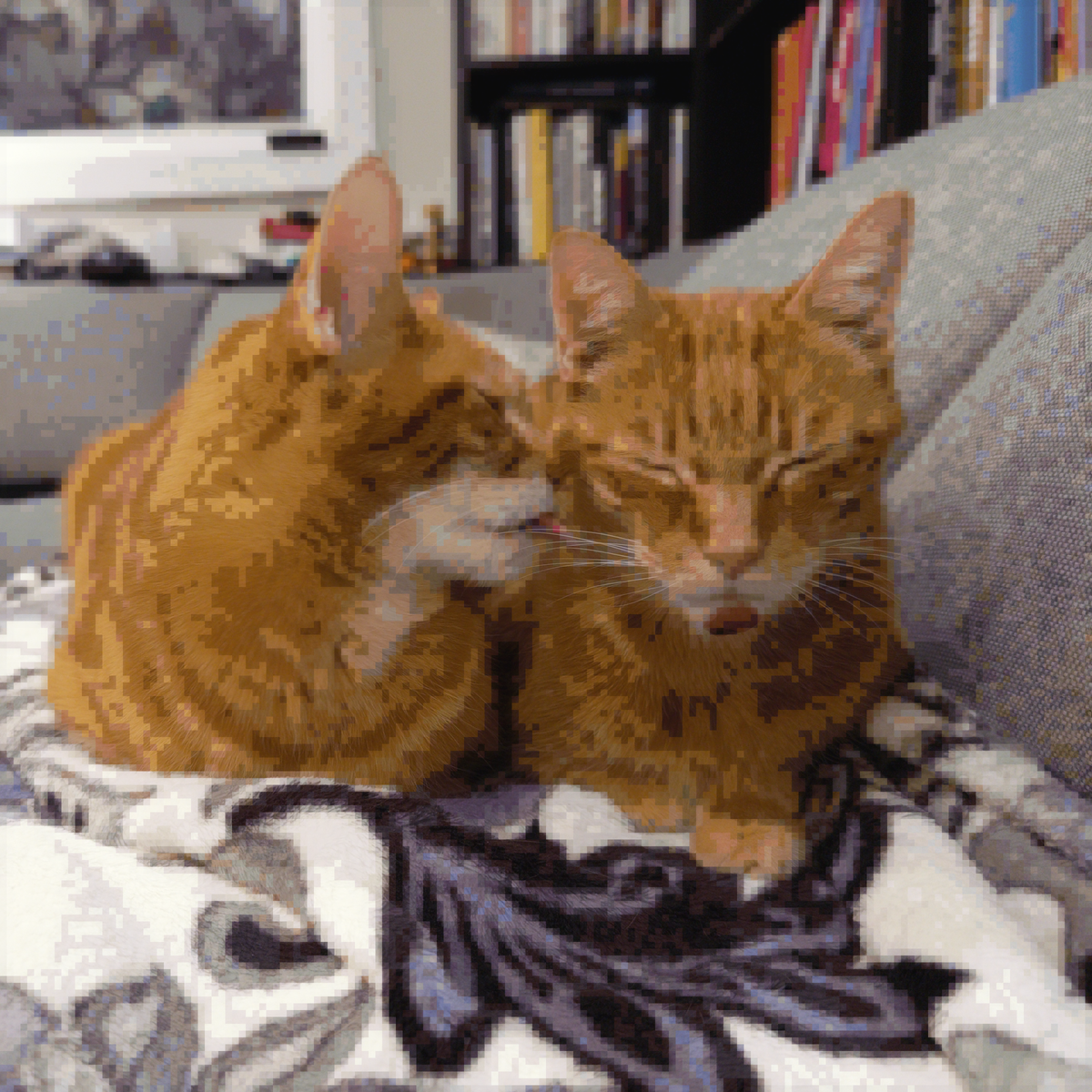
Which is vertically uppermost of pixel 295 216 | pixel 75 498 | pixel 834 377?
pixel 295 216

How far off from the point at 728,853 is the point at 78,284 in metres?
2.45

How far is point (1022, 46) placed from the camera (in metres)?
1.27

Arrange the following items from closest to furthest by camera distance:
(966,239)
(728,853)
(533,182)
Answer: (728,853) → (966,239) → (533,182)

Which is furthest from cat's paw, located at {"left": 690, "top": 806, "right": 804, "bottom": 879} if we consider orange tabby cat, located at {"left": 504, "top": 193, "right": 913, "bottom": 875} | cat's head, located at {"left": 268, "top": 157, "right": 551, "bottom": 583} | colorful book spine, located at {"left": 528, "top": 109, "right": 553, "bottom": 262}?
colorful book spine, located at {"left": 528, "top": 109, "right": 553, "bottom": 262}

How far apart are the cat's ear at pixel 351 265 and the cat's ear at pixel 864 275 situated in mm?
316

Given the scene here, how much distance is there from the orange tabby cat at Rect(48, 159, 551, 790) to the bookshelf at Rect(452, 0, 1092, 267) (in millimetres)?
1380

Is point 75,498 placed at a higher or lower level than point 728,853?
higher

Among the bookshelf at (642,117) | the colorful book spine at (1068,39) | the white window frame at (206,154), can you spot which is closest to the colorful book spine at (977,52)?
the colorful book spine at (1068,39)

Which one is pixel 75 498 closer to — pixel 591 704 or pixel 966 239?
pixel 591 704

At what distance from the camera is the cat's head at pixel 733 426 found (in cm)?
60

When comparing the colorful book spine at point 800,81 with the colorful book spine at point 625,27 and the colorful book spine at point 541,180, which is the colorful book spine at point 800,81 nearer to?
the colorful book spine at point 625,27

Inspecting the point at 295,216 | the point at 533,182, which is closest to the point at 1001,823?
the point at 533,182

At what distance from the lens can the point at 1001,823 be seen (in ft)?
2.12

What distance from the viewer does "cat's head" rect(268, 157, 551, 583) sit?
2.13ft
